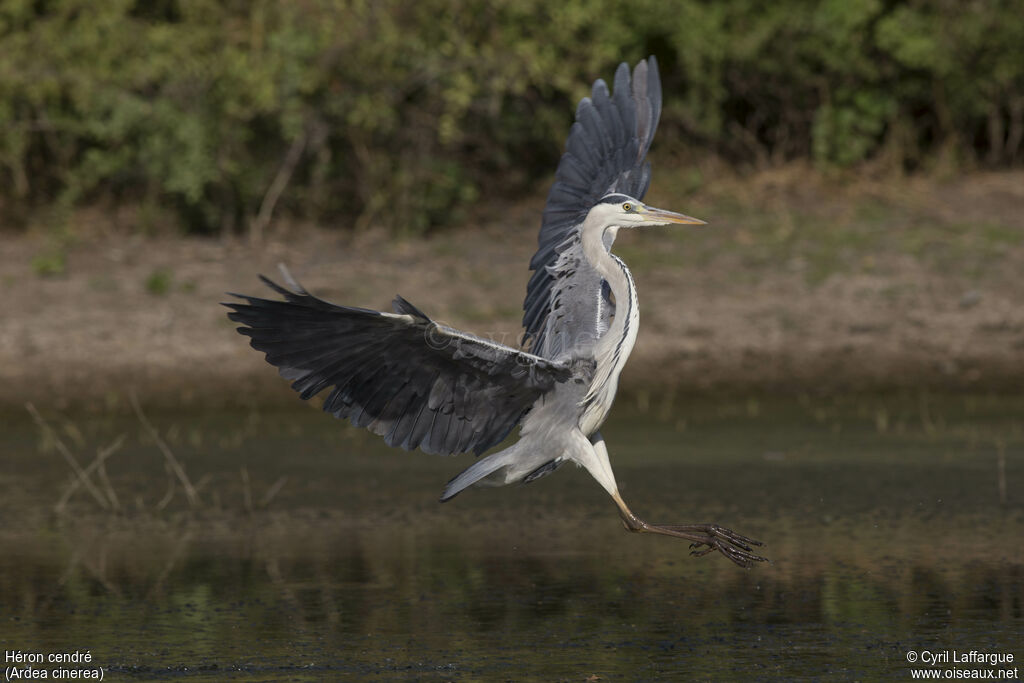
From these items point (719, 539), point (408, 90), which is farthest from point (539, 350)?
point (408, 90)

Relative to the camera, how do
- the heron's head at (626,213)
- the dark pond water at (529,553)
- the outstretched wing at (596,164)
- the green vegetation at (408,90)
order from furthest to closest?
the green vegetation at (408,90) → the outstretched wing at (596,164) → the heron's head at (626,213) → the dark pond water at (529,553)

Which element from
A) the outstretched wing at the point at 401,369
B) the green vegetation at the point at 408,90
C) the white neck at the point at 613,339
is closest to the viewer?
the outstretched wing at the point at 401,369

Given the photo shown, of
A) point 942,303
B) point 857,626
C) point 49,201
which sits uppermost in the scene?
point 49,201

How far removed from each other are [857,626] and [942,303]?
693cm

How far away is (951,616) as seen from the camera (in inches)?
270

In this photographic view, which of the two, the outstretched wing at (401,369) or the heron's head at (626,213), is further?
the heron's head at (626,213)

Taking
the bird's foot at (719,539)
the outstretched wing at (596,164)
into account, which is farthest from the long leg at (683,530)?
the outstretched wing at (596,164)

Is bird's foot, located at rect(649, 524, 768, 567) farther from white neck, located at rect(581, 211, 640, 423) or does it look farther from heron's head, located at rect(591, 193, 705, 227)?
heron's head, located at rect(591, 193, 705, 227)

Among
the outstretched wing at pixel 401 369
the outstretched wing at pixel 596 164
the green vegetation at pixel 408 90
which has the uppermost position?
the green vegetation at pixel 408 90

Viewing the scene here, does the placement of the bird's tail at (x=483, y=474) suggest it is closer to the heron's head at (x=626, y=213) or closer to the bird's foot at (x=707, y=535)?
the bird's foot at (x=707, y=535)

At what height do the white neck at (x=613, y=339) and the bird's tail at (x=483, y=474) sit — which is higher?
the white neck at (x=613, y=339)

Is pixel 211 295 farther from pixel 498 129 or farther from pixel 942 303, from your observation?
pixel 942 303

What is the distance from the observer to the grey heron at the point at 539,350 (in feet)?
20.2

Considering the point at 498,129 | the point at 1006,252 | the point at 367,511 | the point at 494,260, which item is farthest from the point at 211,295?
the point at 1006,252
